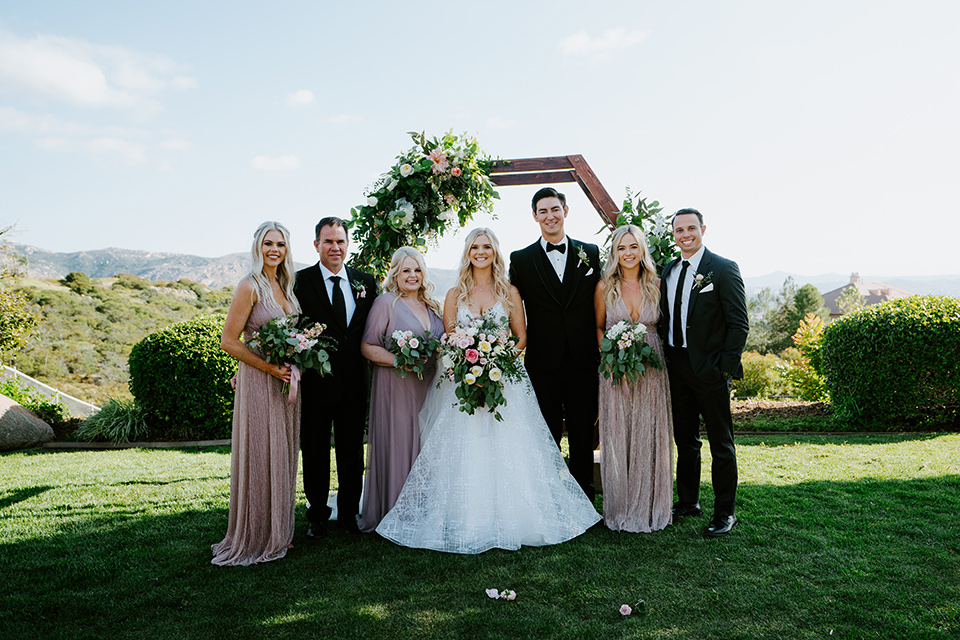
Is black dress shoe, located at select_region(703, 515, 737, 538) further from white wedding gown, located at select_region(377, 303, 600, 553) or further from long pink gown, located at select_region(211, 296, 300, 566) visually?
long pink gown, located at select_region(211, 296, 300, 566)

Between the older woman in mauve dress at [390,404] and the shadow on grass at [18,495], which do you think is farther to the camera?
the shadow on grass at [18,495]

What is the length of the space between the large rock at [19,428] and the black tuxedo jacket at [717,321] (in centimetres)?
961

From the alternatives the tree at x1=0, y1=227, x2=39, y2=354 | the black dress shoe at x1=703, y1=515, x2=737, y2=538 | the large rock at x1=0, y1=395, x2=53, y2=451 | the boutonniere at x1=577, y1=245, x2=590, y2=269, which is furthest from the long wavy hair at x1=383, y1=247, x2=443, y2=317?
the tree at x1=0, y1=227, x2=39, y2=354

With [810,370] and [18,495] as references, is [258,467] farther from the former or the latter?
[810,370]

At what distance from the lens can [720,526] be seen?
4465mm

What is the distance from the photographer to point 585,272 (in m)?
4.90

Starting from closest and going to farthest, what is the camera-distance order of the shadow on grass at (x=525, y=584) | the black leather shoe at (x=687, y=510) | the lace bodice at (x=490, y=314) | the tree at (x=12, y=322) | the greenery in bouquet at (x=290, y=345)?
the shadow on grass at (x=525, y=584)
the greenery in bouquet at (x=290, y=345)
the lace bodice at (x=490, y=314)
the black leather shoe at (x=687, y=510)
the tree at (x=12, y=322)

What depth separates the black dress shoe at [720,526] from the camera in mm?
4414

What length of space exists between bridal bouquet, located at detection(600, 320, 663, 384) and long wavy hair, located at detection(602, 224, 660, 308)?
297mm

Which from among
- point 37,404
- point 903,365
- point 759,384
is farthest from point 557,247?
point 759,384

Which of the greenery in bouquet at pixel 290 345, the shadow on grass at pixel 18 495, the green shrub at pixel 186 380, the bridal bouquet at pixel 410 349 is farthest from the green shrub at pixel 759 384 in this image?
the shadow on grass at pixel 18 495

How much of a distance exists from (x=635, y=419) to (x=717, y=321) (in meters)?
1.01

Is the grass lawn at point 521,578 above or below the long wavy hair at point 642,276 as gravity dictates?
below

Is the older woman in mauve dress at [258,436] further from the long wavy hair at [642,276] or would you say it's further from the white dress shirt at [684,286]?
the white dress shirt at [684,286]
